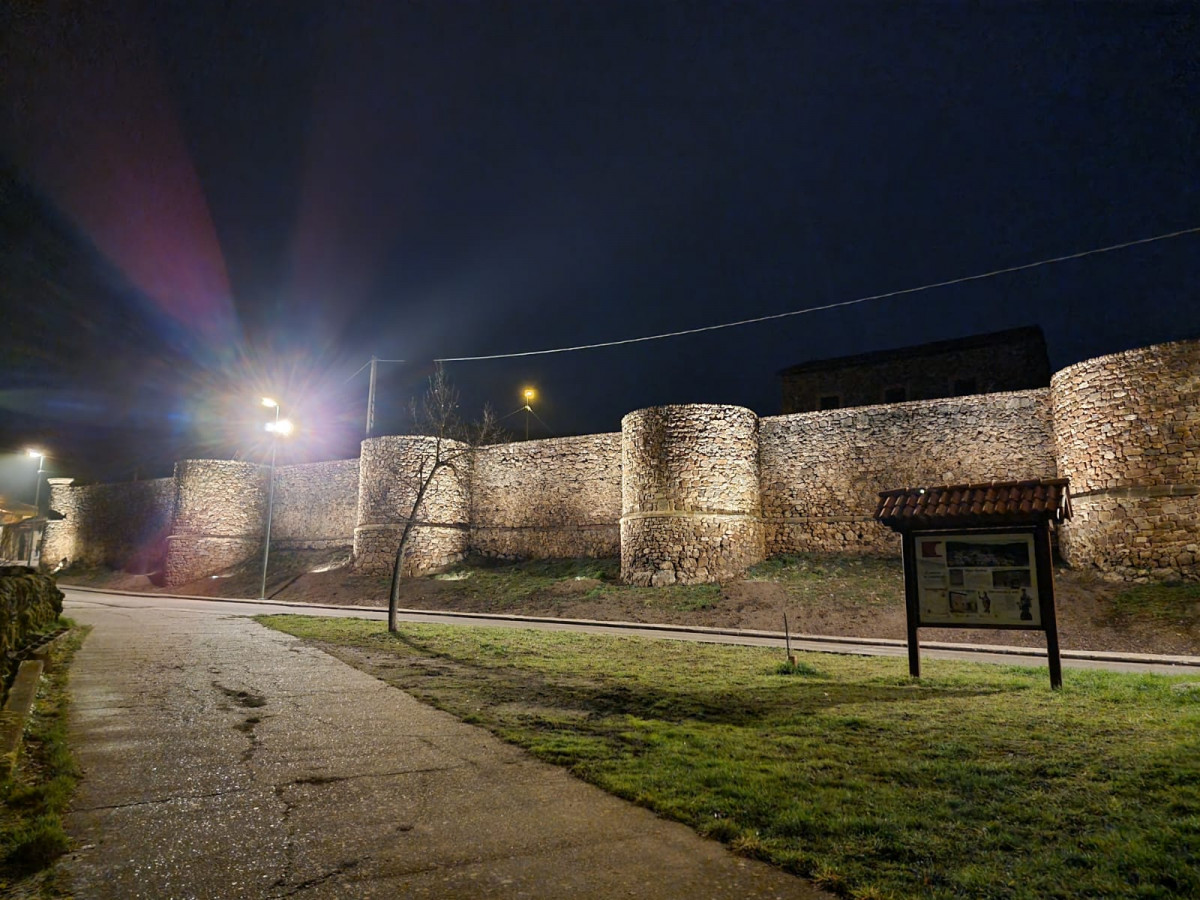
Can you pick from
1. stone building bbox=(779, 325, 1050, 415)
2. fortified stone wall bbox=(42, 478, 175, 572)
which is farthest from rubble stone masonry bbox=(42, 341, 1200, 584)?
stone building bbox=(779, 325, 1050, 415)

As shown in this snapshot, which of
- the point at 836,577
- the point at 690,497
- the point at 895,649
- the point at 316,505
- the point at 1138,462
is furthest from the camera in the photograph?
the point at 316,505

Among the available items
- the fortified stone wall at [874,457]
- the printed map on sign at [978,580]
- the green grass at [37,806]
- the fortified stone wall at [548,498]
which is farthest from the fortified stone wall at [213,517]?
the printed map on sign at [978,580]

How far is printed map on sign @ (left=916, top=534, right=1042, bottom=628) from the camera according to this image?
8.23 m

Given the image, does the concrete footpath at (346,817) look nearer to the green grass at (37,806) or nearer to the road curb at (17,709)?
the green grass at (37,806)

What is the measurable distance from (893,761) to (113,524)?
47.4 metres

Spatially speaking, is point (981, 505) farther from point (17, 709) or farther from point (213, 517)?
point (213, 517)

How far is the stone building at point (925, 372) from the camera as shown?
3225 cm

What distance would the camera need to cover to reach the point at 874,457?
21547 mm

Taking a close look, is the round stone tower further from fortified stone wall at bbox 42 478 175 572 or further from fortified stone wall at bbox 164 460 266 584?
fortified stone wall at bbox 42 478 175 572

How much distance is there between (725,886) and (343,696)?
16.7 ft

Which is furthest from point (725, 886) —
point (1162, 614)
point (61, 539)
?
point (61, 539)

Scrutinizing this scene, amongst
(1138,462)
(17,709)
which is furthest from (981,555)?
(1138,462)

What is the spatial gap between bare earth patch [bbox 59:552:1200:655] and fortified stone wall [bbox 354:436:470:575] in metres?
1.26

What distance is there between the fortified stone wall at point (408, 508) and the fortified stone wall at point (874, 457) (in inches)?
504
